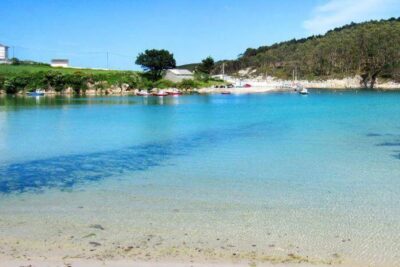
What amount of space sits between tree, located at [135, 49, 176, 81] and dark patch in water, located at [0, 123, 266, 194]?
4199 inches

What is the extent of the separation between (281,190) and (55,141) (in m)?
19.4

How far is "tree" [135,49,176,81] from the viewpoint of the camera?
13362 cm

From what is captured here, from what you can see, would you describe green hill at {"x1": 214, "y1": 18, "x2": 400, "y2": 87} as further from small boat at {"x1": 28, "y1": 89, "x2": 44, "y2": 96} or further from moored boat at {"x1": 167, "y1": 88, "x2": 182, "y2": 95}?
small boat at {"x1": 28, "y1": 89, "x2": 44, "y2": 96}

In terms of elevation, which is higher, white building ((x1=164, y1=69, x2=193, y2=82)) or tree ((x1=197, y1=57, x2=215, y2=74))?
tree ((x1=197, y1=57, x2=215, y2=74))

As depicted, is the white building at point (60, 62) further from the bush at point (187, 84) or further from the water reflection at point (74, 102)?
the water reflection at point (74, 102)

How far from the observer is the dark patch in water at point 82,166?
1684cm

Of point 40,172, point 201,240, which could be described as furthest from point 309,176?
point 40,172

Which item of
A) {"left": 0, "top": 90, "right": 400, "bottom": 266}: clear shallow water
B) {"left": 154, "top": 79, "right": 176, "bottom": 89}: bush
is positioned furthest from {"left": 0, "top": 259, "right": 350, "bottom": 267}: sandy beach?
{"left": 154, "top": 79, "right": 176, "bottom": 89}: bush

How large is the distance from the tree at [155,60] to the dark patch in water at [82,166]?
350ft

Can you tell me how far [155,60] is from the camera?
438 feet

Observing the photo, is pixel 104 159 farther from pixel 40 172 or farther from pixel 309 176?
pixel 309 176

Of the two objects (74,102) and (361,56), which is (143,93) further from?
(361,56)

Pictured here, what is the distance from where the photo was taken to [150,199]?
14328 millimetres

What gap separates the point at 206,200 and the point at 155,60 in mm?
122288
